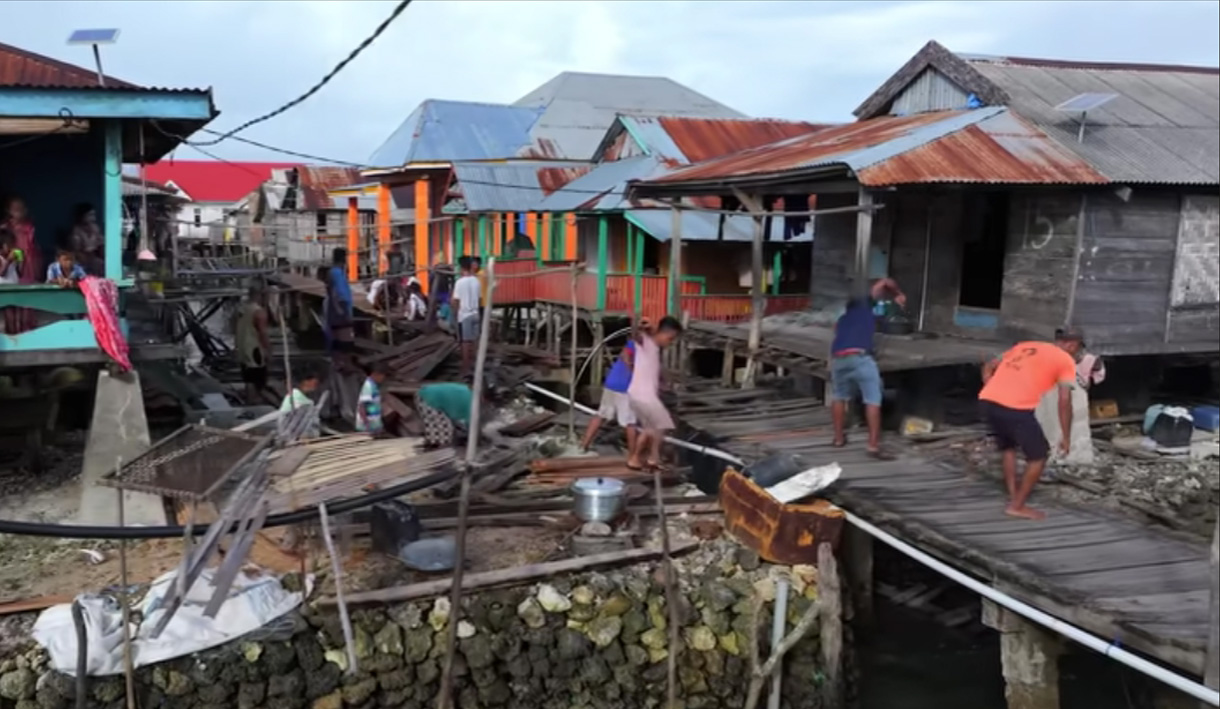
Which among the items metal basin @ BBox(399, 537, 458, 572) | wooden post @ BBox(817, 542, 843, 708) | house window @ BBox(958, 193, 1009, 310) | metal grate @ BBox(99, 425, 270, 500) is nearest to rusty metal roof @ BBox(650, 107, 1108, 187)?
house window @ BBox(958, 193, 1009, 310)

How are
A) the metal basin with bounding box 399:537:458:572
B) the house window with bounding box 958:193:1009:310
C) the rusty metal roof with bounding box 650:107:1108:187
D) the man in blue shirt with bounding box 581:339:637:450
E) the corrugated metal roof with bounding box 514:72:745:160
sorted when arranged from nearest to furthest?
1. the metal basin with bounding box 399:537:458:572
2. the man in blue shirt with bounding box 581:339:637:450
3. the rusty metal roof with bounding box 650:107:1108:187
4. the house window with bounding box 958:193:1009:310
5. the corrugated metal roof with bounding box 514:72:745:160

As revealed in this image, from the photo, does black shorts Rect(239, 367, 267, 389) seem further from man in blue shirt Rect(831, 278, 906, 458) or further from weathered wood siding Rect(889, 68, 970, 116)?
weathered wood siding Rect(889, 68, 970, 116)

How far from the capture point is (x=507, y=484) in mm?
10055

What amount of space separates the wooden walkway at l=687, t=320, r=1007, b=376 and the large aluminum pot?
12.6ft

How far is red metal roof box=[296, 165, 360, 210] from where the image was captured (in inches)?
1561

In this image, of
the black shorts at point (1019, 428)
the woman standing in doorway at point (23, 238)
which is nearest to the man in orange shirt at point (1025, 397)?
the black shorts at point (1019, 428)

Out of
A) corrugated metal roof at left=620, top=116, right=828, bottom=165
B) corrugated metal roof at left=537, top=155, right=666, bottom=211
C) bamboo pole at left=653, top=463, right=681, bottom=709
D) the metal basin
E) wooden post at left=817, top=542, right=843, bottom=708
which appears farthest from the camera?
corrugated metal roof at left=620, top=116, right=828, bottom=165

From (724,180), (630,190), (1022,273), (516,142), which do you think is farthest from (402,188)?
(1022,273)

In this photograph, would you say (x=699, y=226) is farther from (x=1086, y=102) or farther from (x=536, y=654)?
(x=536, y=654)

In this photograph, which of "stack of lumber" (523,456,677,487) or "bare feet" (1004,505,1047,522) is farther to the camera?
"stack of lumber" (523,456,677,487)

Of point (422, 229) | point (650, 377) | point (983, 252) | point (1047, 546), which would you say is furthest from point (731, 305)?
point (422, 229)

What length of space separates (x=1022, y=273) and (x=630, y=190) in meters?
6.10

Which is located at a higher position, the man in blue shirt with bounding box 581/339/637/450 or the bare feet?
the man in blue shirt with bounding box 581/339/637/450

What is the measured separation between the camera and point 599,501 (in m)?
8.59
